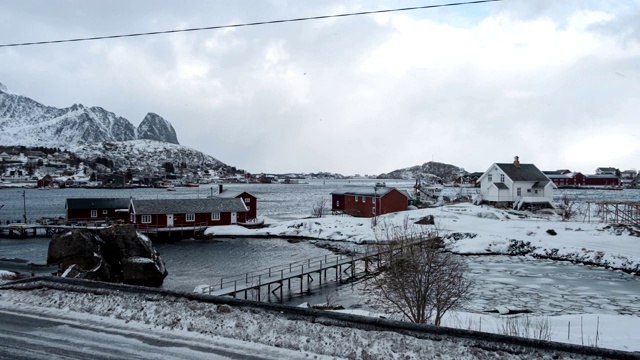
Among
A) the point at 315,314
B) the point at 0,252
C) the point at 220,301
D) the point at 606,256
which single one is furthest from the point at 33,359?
the point at 0,252

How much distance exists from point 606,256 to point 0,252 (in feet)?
184

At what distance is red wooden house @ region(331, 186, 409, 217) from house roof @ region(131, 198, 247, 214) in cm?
1736

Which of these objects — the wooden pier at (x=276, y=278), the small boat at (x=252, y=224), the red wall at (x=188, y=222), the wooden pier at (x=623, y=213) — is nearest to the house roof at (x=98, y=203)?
the red wall at (x=188, y=222)

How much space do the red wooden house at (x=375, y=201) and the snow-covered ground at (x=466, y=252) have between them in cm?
518

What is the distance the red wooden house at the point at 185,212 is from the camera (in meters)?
56.6

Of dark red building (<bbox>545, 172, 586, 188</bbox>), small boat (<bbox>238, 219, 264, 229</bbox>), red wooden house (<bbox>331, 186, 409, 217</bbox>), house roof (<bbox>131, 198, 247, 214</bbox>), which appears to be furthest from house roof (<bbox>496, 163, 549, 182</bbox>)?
dark red building (<bbox>545, 172, 586, 188</bbox>)

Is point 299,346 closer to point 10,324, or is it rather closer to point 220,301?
point 220,301

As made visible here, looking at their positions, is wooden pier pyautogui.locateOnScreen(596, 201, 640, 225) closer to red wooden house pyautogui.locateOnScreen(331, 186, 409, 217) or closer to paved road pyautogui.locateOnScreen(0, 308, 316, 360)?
red wooden house pyautogui.locateOnScreen(331, 186, 409, 217)

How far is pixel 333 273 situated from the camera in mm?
35781

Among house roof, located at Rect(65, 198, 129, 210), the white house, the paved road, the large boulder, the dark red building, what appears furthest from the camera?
the dark red building

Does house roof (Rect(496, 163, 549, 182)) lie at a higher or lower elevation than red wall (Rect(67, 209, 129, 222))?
higher

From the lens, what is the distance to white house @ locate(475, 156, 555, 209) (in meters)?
64.4

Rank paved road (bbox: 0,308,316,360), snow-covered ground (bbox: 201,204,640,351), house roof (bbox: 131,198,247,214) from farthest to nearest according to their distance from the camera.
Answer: house roof (bbox: 131,198,247,214)
snow-covered ground (bbox: 201,204,640,351)
paved road (bbox: 0,308,316,360)

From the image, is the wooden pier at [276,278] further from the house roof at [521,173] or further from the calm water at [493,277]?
the house roof at [521,173]
